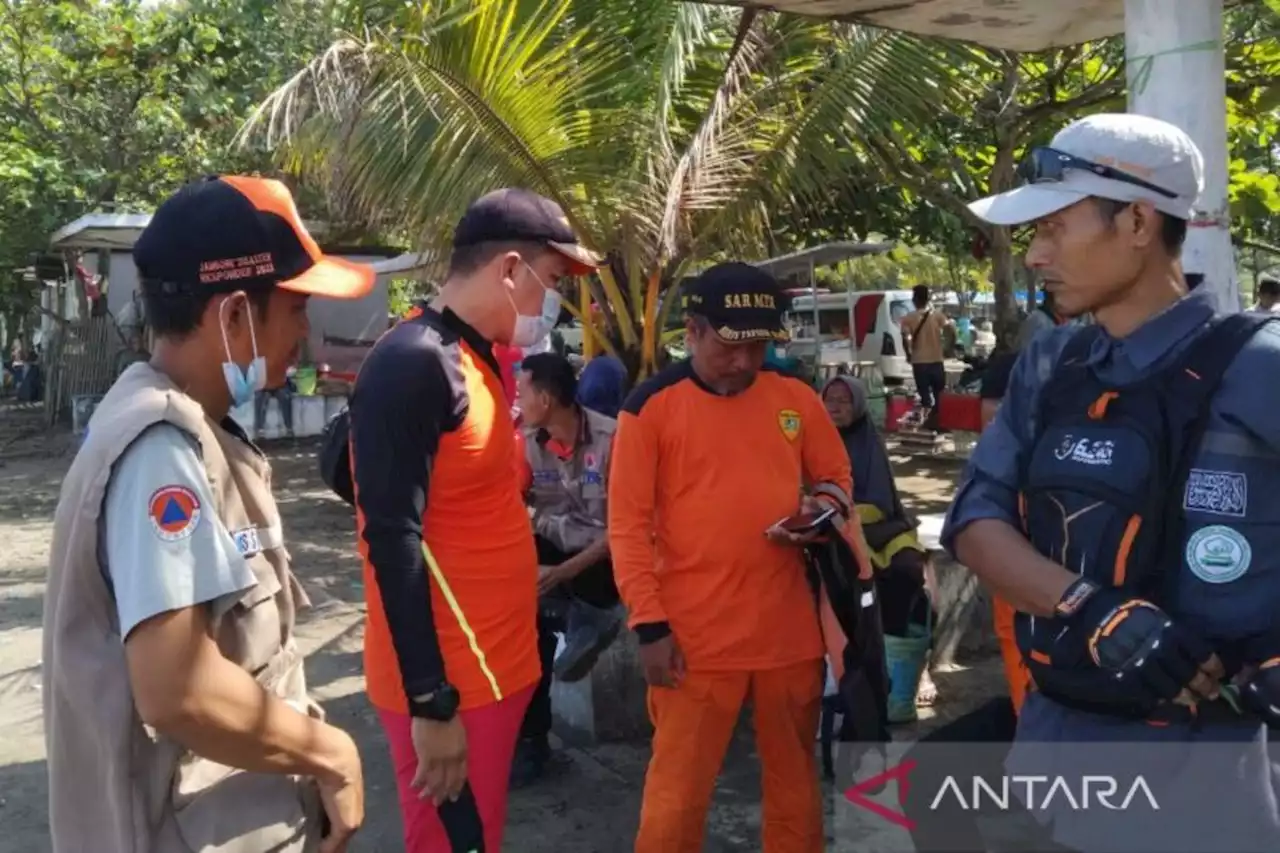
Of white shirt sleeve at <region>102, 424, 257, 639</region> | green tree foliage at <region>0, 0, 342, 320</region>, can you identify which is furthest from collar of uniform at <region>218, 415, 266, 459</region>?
green tree foliage at <region>0, 0, 342, 320</region>

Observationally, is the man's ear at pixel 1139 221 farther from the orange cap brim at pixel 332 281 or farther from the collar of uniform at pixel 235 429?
the collar of uniform at pixel 235 429

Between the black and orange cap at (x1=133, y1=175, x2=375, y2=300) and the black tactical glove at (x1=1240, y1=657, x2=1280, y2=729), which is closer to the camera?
the black tactical glove at (x1=1240, y1=657, x2=1280, y2=729)

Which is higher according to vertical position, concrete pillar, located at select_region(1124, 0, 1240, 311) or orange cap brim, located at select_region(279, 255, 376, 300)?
concrete pillar, located at select_region(1124, 0, 1240, 311)

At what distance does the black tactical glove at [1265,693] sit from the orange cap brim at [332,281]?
147cm

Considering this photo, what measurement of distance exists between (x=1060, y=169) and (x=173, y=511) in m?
1.42

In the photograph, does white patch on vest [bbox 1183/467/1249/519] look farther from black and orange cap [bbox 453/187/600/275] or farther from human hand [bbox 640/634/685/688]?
human hand [bbox 640/634/685/688]

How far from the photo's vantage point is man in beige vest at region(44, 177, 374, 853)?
1632 millimetres

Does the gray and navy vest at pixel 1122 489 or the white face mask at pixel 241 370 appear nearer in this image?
the gray and navy vest at pixel 1122 489

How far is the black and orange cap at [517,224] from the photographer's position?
261cm

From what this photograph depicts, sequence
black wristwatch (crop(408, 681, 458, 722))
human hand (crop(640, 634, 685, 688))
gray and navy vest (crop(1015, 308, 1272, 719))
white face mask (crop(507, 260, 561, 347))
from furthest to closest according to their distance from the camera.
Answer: human hand (crop(640, 634, 685, 688)) < white face mask (crop(507, 260, 561, 347)) < black wristwatch (crop(408, 681, 458, 722)) < gray and navy vest (crop(1015, 308, 1272, 719))

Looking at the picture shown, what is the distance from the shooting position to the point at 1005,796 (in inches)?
76.9

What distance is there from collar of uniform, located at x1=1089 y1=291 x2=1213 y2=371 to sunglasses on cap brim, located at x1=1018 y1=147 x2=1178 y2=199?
0.17 meters

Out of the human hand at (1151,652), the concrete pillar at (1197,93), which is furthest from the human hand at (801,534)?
the human hand at (1151,652)

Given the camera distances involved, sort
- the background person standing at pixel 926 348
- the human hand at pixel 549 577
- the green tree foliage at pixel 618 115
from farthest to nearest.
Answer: the background person standing at pixel 926 348 → the green tree foliage at pixel 618 115 → the human hand at pixel 549 577
